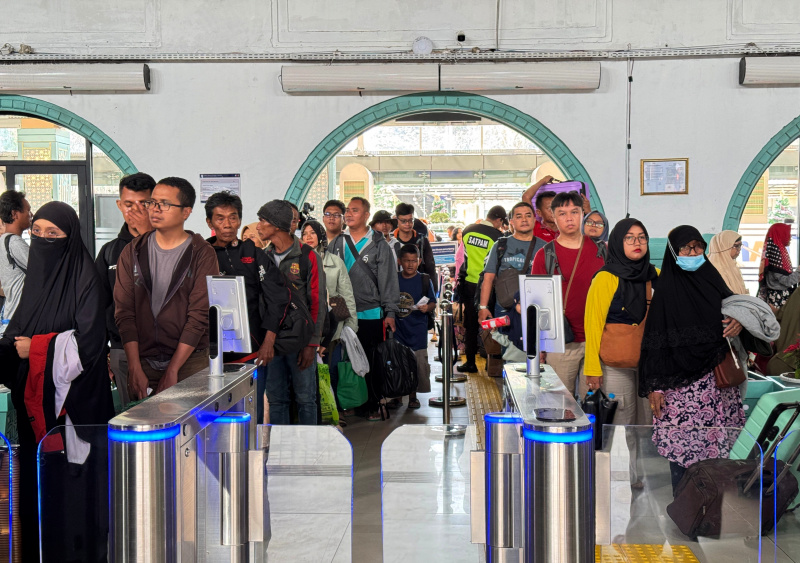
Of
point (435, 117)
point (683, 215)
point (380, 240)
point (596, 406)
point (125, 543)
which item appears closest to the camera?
point (125, 543)

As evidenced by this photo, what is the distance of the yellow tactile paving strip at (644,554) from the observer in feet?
8.66

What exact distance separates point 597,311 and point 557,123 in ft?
13.7

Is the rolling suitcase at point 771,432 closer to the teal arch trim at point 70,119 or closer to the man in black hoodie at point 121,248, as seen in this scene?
the man in black hoodie at point 121,248

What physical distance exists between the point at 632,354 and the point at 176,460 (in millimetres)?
2579

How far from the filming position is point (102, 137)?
793 cm

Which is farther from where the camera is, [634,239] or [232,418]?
[634,239]

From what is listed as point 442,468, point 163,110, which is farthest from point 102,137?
point 442,468

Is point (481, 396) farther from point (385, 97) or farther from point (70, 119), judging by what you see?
point (70, 119)

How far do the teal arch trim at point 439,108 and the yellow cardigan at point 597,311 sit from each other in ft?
12.9

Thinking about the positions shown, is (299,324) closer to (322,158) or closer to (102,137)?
(322,158)

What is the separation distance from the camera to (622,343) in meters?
4.01

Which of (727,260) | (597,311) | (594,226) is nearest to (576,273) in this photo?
(597,311)

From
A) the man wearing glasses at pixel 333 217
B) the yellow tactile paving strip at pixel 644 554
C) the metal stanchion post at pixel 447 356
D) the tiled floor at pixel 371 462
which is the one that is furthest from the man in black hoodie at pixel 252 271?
the yellow tactile paving strip at pixel 644 554

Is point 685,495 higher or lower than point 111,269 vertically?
lower
